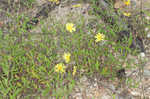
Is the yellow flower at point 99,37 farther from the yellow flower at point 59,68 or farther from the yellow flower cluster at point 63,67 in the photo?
the yellow flower at point 59,68

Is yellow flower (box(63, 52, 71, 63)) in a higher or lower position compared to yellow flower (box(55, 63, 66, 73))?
higher

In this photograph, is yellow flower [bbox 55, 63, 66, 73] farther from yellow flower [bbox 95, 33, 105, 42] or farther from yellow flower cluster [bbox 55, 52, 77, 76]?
Result: yellow flower [bbox 95, 33, 105, 42]

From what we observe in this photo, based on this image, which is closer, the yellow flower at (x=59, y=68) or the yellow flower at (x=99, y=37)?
the yellow flower at (x=59, y=68)

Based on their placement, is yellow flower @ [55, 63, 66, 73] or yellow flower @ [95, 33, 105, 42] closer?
yellow flower @ [55, 63, 66, 73]

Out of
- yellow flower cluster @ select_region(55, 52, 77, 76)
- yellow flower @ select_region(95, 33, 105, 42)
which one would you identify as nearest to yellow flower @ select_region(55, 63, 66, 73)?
yellow flower cluster @ select_region(55, 52, 77, 76)

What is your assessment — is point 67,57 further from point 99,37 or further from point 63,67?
point 99,37

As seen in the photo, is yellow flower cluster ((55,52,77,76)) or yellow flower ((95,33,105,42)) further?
yellow flower ((95,33,105,42))

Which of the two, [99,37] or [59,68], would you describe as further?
[99,37]

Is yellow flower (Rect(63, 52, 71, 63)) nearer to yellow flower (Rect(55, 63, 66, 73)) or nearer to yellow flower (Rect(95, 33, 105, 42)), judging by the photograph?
yellow flower (Rect(55, 63, 66, 73))

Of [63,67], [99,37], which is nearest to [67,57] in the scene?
[63,67]

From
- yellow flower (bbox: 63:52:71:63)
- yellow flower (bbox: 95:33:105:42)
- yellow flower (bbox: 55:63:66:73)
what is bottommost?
yellow flower (bbox: 55:63:66:73)

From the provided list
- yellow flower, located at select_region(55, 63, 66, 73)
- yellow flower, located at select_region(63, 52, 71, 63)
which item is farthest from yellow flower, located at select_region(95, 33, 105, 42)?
yellow flower, located at select_region(55, 63, 66, 73)

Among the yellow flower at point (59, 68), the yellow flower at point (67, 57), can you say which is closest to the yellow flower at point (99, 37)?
the yellow flower at point (67, 57)
